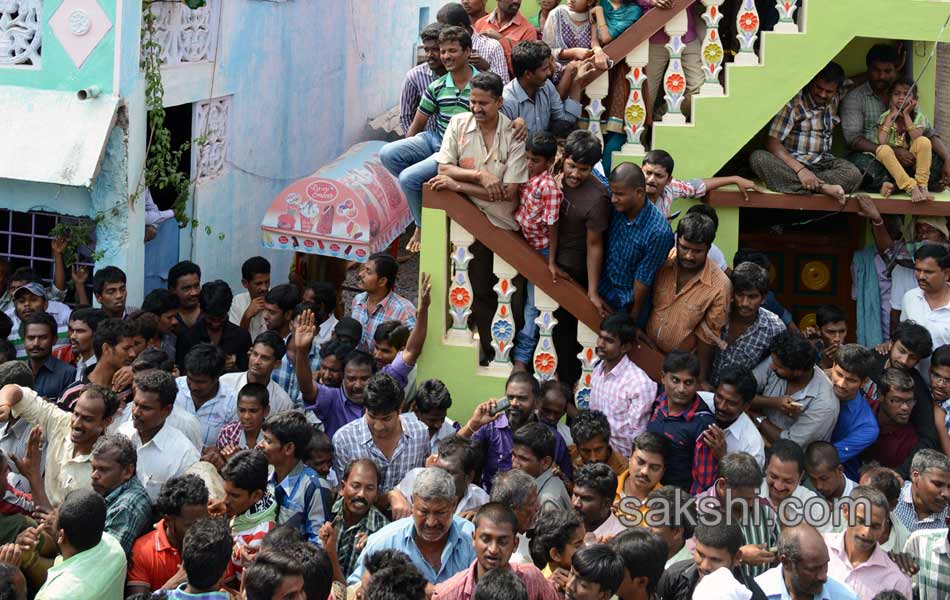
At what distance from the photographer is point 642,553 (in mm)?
6602

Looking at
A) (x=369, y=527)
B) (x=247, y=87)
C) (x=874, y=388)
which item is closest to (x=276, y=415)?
(x=369, y=527)

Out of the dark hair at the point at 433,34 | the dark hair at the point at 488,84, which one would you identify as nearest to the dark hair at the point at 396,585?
the dark hair at the point at 488,84

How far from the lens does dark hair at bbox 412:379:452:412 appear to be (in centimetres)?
845

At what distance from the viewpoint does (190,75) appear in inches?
467

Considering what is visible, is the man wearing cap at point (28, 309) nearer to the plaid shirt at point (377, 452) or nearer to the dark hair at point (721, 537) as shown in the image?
the plaid shirt at point (377, 452)

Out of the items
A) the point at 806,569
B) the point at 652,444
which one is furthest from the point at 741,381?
the point at 806,569

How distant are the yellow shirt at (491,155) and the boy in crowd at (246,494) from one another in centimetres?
256

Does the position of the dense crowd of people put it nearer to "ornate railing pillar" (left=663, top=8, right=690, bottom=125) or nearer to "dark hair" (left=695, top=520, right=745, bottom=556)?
"dark hair" (left=695, top=520, right=745, bottom=556)

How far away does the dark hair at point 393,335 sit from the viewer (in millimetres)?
9484

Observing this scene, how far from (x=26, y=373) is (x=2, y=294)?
2.34 meters

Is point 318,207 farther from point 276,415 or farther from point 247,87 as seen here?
point 276,415

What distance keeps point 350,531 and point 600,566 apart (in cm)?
162

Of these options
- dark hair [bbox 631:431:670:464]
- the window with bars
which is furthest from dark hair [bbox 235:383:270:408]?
the window with bars

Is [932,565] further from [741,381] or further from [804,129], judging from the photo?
[804,129]
